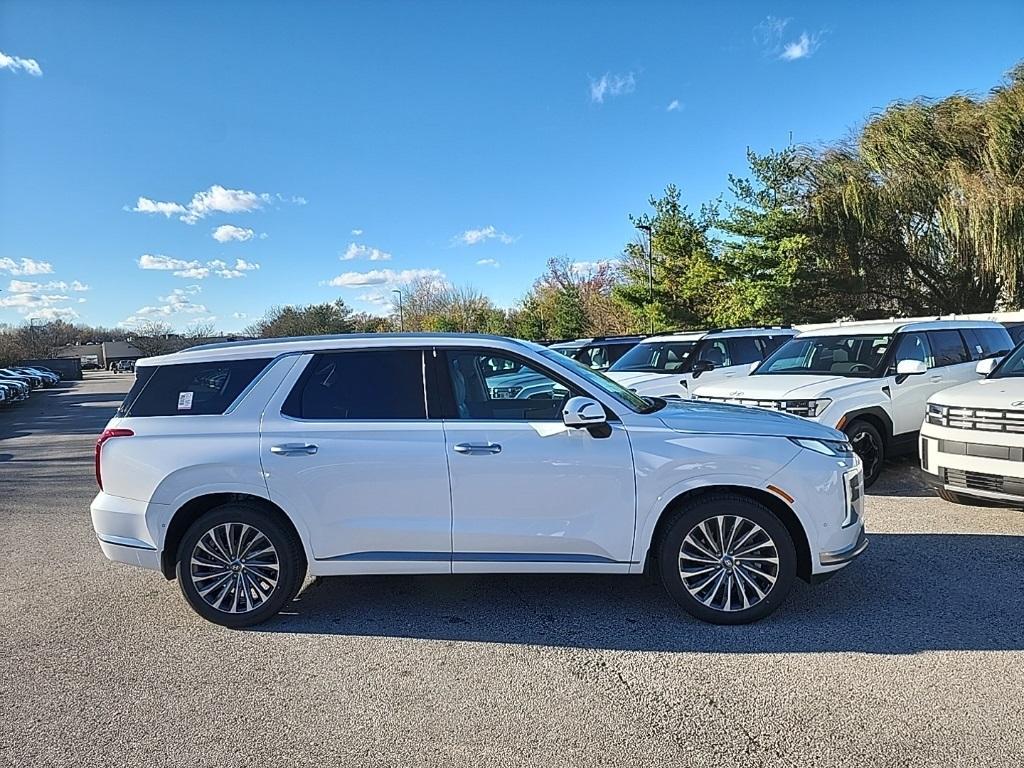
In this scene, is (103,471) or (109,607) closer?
(103,471)

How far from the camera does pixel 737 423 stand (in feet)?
14.3

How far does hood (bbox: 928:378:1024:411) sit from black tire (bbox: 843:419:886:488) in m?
1.13

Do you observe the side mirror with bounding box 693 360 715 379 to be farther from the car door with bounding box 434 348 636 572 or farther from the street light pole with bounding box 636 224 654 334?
the street light pole with bounding box 636 224 654 334

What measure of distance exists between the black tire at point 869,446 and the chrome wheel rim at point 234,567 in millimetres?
6326

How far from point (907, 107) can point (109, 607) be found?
28.2m

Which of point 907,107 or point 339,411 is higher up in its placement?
point 907,107

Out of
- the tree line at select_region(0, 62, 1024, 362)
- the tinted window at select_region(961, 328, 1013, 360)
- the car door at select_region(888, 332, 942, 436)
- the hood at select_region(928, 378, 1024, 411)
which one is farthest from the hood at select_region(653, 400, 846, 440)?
the tree line at select_region(0, 62, 1024, 362)

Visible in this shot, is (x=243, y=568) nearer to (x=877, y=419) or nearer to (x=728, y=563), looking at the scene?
(x=728, y=563)

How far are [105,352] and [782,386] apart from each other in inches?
4859

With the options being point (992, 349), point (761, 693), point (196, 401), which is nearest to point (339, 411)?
point (196, 401)

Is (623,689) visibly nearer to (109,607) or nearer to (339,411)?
(339,411)

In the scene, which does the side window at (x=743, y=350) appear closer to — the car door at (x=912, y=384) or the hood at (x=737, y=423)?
the car door at (x=912, y=384)

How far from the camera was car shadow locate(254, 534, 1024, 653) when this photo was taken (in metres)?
4.04

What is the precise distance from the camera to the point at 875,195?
81.1 feet
